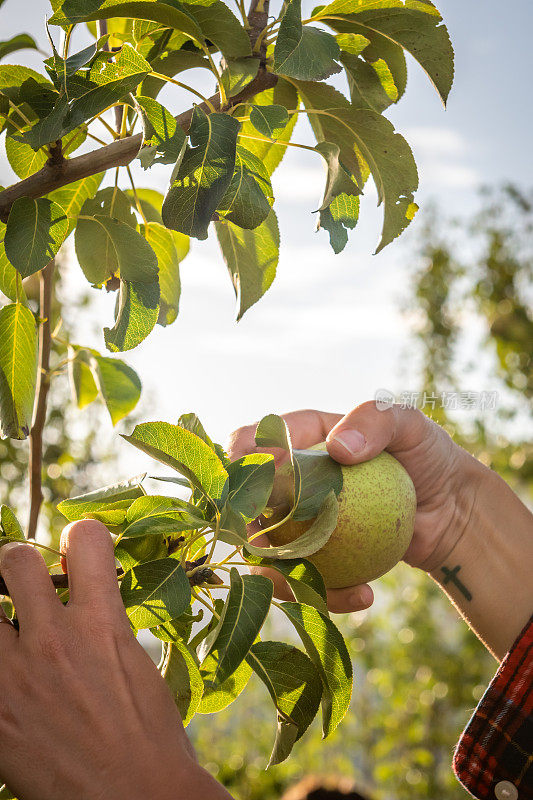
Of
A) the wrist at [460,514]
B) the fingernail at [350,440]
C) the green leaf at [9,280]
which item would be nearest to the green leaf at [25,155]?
the green leaf at [9,280]

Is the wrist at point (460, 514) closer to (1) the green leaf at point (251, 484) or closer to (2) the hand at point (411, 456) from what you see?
(2) the hand at point (411, 456)

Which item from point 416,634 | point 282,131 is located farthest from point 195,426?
point 416,634

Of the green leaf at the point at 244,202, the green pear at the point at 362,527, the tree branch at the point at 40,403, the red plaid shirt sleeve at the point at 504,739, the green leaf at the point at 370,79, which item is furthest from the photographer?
the red plaid shirt sleeve at the point at 504,739

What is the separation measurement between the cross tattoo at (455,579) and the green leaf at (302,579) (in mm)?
737

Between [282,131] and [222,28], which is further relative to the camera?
[282,131]

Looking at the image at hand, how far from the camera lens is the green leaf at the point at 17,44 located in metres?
0.96

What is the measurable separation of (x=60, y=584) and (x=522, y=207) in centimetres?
568

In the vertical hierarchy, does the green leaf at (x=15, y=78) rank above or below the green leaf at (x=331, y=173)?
above

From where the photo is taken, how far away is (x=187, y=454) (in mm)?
749

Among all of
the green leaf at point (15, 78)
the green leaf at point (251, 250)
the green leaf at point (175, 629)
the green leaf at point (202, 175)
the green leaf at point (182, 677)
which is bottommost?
the green leaf at point (182, 677)

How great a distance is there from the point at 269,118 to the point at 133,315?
27cm

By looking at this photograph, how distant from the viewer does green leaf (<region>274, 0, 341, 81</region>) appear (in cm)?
69

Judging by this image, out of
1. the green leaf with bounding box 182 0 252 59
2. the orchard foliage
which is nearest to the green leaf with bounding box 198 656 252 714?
the orchard foliage

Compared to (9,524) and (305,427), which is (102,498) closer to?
(9,524)
